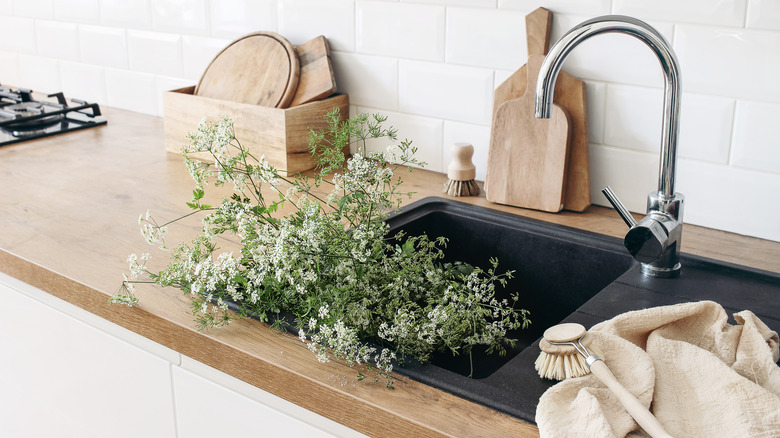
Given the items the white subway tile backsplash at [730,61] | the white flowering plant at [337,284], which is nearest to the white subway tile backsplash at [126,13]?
the white flowering plant at [337,284]

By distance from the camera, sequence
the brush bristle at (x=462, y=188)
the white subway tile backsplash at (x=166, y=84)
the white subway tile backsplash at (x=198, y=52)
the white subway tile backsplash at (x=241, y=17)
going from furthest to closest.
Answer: the white subway tile backsplash at (x=166, y=84), the white subway tile backsplash at (x=198, y=52), the white subway tile backsplash at (x=241, y=17), the brush bristle at (x=462, y=188)

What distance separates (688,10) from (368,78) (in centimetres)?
66

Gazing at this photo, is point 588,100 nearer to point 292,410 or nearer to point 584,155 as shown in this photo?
point 584,155

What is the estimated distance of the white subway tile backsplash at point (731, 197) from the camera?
3.82 ft

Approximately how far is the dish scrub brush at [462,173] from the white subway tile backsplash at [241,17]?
0.60 metres

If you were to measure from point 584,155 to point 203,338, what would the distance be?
2.33ft

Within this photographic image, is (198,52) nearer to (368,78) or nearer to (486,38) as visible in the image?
(368,78)

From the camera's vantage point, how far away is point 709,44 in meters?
1.16

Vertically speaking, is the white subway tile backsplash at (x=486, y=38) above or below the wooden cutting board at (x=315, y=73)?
above

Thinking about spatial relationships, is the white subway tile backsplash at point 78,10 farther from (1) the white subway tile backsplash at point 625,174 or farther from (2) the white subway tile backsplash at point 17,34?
(1) the white subway tile backsplash at point 625,174

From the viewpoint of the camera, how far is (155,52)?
1952 millimetres

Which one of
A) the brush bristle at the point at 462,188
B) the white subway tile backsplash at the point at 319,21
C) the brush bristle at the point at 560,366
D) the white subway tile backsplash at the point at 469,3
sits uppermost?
the white subway tile backsplash at the point at 469,3

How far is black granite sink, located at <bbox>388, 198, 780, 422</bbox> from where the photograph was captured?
799 mm

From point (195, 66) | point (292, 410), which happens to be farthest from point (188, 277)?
point (195, 66)
